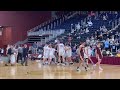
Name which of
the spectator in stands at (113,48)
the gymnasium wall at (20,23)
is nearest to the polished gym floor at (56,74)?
the spectator in stands at (113,48)

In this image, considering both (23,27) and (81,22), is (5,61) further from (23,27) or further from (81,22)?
(81,22)

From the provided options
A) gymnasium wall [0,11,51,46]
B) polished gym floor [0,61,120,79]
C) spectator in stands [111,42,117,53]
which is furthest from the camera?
gymnasium wall [0,11,51,46]

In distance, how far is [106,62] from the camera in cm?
1848

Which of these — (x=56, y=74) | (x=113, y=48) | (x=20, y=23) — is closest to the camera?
(x=56, y=74)

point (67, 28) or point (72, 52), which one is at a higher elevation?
point (67, 28)

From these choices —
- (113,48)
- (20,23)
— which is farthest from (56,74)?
(20,23)

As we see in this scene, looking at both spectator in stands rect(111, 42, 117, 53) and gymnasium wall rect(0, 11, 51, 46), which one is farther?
gymnasium wall rect(0, 11, 51, 46)

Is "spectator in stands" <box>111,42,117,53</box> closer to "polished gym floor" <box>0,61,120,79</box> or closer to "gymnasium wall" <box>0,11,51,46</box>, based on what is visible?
"polished gym floor" <box>0,61,120,79</box>

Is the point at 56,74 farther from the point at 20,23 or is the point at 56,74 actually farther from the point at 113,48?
the point at 20,23

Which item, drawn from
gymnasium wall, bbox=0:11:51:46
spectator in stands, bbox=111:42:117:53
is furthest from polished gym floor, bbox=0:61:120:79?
gymnasium wall, bbox=0:11:51:46

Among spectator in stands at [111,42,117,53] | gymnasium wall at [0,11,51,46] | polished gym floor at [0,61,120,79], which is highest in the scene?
gymnasium wall at [0,11,51,46]
